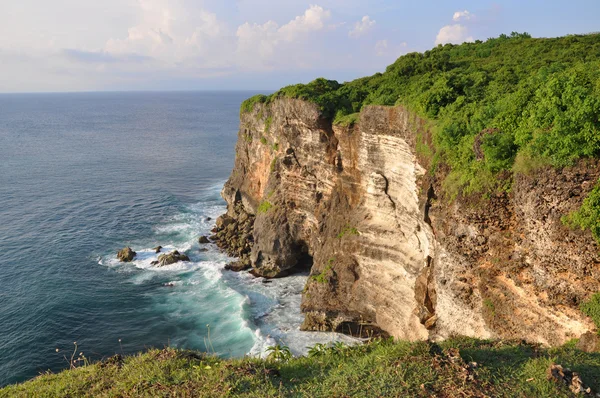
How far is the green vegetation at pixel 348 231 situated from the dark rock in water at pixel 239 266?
1332 cm

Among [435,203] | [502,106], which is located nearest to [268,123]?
[435,203]

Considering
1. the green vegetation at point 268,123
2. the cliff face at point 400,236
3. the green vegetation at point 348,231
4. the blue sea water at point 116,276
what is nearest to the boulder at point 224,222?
the cliff face at point 400,236

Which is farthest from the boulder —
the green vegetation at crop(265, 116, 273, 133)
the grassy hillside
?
the grassy hillside

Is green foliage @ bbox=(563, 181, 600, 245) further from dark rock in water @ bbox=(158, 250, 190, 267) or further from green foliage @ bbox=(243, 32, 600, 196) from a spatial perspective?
dark rock in water @ bbox=(158, 250, 190, 267)

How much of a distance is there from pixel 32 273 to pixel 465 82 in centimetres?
4233

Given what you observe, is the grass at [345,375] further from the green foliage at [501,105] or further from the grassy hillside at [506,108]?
the green foliage at [501,105]

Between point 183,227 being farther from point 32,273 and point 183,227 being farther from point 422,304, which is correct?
point 422,304

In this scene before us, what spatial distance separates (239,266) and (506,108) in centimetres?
3013

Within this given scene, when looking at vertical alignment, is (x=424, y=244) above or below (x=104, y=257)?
above

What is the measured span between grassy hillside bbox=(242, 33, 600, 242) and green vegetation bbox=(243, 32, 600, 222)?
0.04 m

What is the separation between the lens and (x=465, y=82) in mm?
26297

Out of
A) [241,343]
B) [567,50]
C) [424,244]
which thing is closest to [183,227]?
[241,343]

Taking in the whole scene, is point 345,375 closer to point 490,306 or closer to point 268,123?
point 490,306

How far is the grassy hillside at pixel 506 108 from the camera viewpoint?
1504 cm
